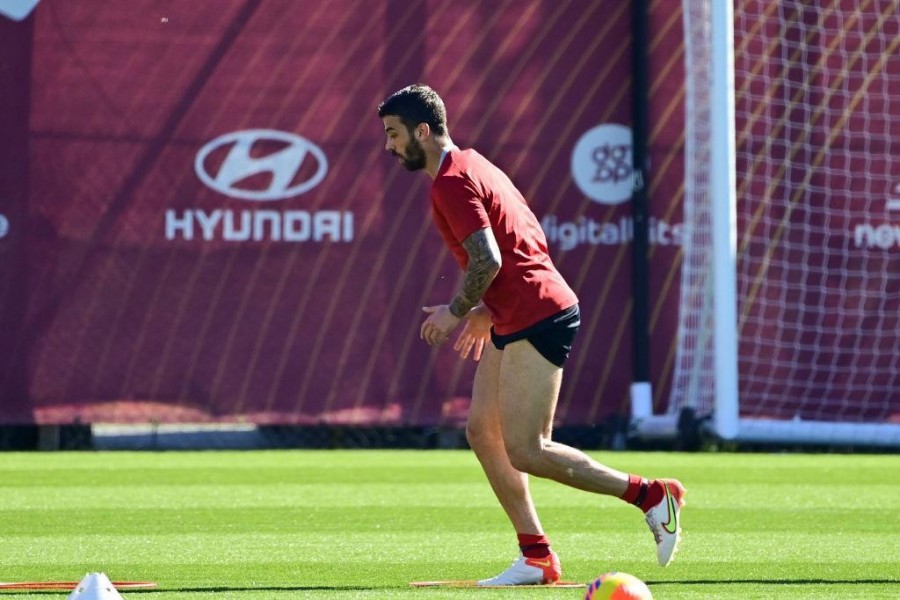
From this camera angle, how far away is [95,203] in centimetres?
1440

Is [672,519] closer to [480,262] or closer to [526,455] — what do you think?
[526,455]

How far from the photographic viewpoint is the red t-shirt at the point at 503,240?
264 inches

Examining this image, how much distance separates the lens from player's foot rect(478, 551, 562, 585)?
677 centimetres

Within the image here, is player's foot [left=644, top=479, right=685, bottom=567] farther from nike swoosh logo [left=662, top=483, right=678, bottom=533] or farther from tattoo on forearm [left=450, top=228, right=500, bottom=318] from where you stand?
tattoo on forearm [left=450, top=228, right=500, bottom=318]

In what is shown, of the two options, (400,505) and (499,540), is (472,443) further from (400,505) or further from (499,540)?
(400,505)

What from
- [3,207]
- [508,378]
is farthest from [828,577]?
[3,207]

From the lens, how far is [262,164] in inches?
578

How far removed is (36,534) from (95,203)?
20.3ft

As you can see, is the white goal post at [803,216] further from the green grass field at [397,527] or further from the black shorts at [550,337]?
the black shorts at [550,337]

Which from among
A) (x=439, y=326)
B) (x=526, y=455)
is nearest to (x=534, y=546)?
(x=526, y=455)

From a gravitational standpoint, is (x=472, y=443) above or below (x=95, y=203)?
below

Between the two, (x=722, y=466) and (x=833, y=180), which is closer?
(x=722, y=466)

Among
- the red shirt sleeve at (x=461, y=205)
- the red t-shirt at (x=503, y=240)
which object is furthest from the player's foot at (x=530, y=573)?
the red shirt sleeve at (x=461, y=205)

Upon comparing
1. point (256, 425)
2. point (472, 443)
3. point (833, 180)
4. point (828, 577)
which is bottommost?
point (828, 577)
